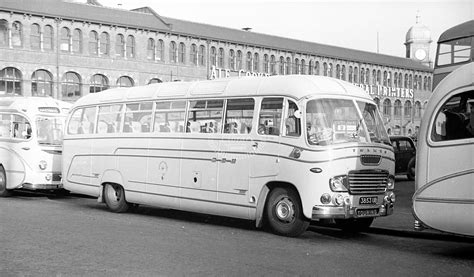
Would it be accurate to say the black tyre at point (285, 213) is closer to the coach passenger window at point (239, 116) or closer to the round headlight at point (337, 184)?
the round headlight at point (337, 184)

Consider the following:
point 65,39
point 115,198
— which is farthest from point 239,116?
point 65,39

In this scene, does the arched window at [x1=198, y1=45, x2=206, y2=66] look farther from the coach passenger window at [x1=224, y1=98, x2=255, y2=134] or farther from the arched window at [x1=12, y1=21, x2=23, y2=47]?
the coach passenger window at [x1=224, y1=98, x2=255, y2=134]

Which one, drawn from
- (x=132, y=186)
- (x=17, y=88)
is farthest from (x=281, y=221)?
(x=17, y=88)

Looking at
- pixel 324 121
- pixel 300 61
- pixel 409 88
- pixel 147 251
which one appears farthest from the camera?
pixel 409 88

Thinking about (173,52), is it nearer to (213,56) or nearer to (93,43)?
(213,56)

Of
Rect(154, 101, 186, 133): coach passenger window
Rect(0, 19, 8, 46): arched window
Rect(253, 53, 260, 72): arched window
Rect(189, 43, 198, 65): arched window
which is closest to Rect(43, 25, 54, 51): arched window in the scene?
Rect(0, 19, 8, 46): arched window

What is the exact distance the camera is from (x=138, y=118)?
1320 cm

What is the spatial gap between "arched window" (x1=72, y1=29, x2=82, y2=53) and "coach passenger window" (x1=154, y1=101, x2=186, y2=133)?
4173 centimetres

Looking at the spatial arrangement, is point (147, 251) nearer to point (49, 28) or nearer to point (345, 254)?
point (345, 254)

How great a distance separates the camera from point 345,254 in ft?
27.5

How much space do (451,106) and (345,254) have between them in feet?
8.71

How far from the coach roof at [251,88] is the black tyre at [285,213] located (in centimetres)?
174

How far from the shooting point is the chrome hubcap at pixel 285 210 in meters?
9.87

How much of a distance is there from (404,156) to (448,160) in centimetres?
1712
